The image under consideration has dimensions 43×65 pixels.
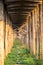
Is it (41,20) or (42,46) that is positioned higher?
(41,20)

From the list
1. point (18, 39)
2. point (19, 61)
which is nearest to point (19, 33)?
point (18, 39)

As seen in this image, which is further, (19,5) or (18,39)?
(18,39)

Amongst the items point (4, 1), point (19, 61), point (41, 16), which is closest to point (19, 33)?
point (19, 61)

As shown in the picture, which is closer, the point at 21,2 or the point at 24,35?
the point at 21,2

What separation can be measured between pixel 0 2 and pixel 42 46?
6.38 ft

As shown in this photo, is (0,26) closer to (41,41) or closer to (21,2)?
(21,2)

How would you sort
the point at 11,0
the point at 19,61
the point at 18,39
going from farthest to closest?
the point at 18,39 → the point at 19,61 → the point at 11,0

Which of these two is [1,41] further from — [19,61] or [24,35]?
[24,35]

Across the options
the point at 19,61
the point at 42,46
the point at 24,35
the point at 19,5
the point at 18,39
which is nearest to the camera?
the point at 19,5

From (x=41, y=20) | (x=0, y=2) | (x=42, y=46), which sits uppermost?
(x=0, y=2)

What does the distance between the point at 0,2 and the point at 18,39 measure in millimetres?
13850

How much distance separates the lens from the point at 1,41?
719 cm

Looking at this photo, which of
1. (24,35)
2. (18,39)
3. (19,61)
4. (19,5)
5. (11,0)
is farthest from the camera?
(18,39)

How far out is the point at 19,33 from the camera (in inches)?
816
